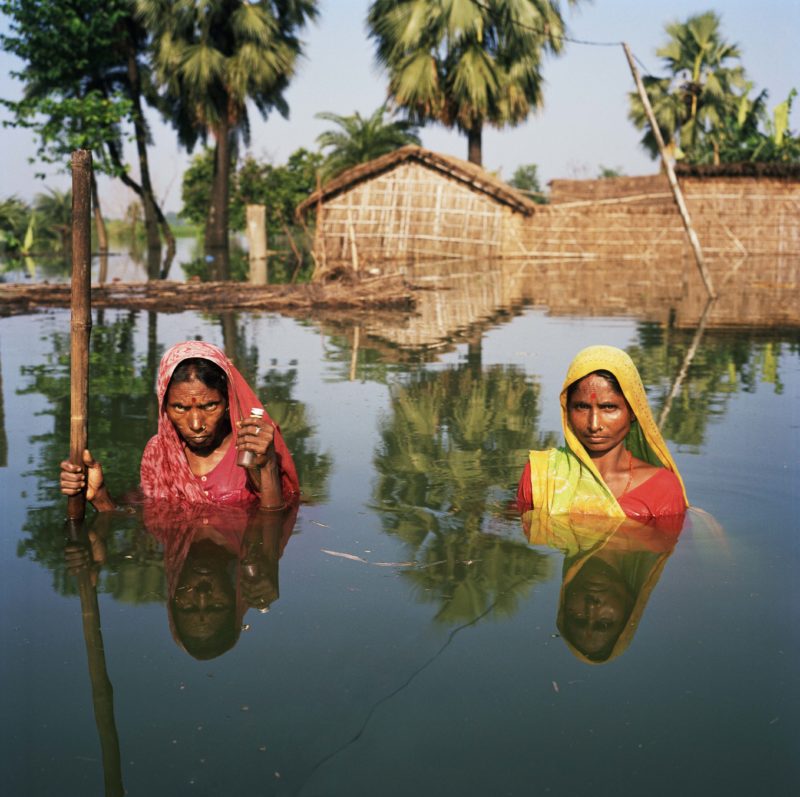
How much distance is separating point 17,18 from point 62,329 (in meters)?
16.9

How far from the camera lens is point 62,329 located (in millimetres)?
11180

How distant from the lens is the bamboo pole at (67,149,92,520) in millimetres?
3842

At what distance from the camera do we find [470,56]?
28.6 m

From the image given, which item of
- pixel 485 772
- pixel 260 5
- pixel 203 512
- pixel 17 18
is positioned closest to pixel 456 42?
pixel 260 5

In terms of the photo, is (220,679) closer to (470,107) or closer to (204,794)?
(204,794)

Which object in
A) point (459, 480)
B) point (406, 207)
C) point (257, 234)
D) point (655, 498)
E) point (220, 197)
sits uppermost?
point (220, 197)

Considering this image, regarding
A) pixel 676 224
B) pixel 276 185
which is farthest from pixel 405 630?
pixel 276 185

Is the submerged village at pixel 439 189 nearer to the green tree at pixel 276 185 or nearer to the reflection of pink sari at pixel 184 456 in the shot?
the green tree at pixel 276 185

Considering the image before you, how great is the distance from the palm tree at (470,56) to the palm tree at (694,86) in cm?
1086

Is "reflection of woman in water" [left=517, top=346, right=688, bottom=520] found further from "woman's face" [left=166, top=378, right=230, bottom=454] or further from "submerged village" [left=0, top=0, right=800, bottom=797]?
"woman's face" [left=166, top=378, right=230, bottom=454]

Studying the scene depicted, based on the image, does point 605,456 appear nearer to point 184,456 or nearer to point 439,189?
point 184,456

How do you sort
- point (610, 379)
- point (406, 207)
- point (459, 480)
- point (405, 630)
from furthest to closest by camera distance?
1. point (406, 207)
2. point (459, 480)
3. point (610, 379)
4. point (405, 630)

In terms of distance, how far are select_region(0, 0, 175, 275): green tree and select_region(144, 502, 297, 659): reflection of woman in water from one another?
2052 centimetres

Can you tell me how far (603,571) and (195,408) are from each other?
1723mm
